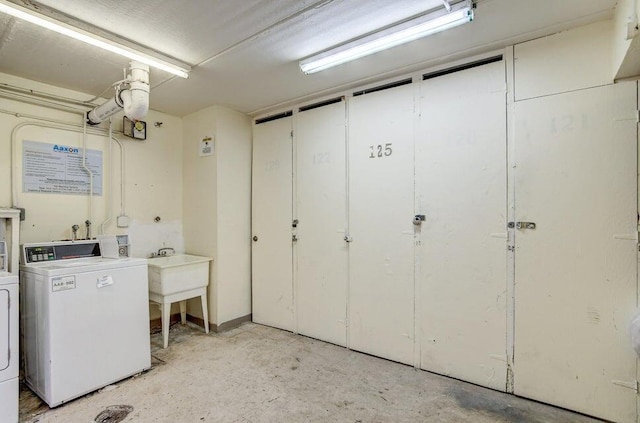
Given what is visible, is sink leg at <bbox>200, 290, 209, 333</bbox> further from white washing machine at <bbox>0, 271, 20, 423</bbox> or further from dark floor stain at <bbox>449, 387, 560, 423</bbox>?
dark floor stain at <bbox>449, 387, 560, 423</bbox>

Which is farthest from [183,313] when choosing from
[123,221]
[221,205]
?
[221,205]

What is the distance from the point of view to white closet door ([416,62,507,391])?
7.48ft

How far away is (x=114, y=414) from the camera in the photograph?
2027 mm

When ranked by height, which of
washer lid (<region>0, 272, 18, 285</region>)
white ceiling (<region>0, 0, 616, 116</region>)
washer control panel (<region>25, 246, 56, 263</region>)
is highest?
white ceiling (<region>0, 0, 616, 116</region>)

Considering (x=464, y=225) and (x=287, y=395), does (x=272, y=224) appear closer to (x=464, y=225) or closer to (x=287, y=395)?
(x=287, y=395)

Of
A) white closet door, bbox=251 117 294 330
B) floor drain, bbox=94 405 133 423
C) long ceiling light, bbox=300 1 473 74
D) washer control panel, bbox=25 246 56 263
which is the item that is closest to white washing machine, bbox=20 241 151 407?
washer control panel, bbox=25 246 56 263

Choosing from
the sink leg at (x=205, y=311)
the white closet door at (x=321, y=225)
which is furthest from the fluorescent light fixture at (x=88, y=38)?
the sink leg at (x=205, y=311)

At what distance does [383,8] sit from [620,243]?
202 centimetres

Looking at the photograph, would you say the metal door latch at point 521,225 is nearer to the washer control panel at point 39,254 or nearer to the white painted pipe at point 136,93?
the white painted pipe at point 136,93

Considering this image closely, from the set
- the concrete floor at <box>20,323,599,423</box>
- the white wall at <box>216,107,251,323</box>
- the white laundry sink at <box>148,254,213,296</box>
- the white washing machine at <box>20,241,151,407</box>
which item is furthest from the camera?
the white wall at <box>216,107,251,323</box>

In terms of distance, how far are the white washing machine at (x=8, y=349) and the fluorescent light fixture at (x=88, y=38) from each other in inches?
62.2

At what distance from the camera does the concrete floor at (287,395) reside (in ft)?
6.56

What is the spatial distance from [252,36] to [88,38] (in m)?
1.06

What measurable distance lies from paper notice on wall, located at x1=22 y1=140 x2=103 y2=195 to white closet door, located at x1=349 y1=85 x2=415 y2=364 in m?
2.54
